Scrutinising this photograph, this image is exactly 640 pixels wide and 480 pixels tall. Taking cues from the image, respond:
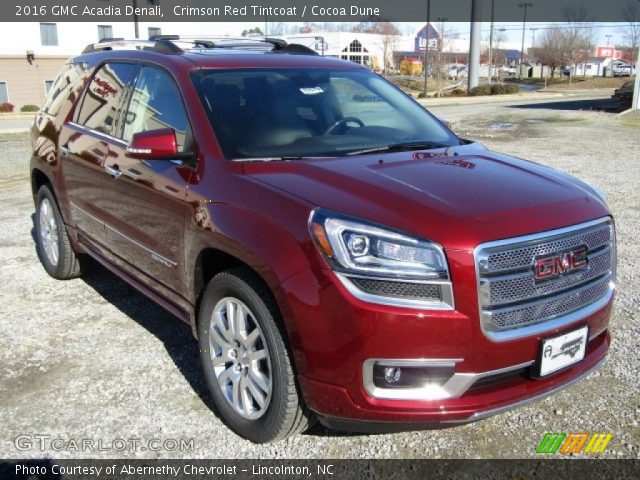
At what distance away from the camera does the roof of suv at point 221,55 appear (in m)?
3.91

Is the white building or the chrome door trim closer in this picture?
the chrome door trim

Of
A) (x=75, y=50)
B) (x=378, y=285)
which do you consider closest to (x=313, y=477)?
(x=378, y=285)

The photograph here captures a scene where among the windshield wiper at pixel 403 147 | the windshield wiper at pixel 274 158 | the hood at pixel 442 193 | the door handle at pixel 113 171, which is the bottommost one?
the door handle at pixel 113 171

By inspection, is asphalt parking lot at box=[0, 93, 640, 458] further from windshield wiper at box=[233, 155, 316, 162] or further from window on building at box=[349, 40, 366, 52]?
window on building at box=[349, 40, 366, 52]

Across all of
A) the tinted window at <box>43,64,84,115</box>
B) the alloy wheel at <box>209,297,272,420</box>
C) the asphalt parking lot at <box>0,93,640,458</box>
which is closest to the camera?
the alloy wheel at <box>209,297,272,420</box>

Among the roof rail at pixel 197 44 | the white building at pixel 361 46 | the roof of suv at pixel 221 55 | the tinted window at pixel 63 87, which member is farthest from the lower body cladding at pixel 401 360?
the white building at pixel 361 46

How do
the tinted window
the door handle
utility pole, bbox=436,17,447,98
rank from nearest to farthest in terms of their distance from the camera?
the door handle → the tinted window → utility pole, bbox=436,17,447,98

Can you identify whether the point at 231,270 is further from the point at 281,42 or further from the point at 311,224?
the point at 281,42

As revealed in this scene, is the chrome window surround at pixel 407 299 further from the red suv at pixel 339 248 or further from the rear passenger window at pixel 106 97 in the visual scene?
the rear passenger window at pixel 106 97

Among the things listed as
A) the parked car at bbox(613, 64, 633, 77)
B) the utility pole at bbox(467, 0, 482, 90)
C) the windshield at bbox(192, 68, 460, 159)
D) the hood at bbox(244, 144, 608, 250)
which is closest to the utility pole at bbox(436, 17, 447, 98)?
the utility pole at bbox(467, 0, 482, 90)

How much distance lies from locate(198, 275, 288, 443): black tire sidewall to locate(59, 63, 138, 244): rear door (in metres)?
1.43

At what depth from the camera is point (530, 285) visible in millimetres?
2688

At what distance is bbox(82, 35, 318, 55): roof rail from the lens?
13.9 feet

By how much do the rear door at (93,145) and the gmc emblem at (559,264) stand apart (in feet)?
9.00
